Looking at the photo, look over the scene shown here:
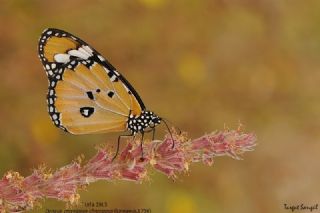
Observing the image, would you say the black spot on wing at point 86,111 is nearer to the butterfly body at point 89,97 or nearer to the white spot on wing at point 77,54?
the butterfly body at point 89,97

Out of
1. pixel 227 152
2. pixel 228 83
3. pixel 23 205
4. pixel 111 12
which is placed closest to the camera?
pixel 23 205

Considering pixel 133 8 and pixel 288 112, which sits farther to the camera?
pixel 288 112

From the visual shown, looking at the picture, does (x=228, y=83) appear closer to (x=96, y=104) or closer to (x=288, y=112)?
(x=288, y=112)

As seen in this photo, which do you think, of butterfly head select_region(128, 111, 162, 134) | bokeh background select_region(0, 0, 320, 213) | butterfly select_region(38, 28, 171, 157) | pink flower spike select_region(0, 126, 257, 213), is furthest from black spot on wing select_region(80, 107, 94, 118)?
bokeh background select_region(0, 0, 320, 213)

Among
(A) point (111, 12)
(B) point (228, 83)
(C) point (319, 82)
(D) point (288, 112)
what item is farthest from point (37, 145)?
(C) point (319, 82)

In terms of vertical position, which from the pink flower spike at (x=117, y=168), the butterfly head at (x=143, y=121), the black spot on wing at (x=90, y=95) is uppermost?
the black spot on wing at (x=90, y=95)

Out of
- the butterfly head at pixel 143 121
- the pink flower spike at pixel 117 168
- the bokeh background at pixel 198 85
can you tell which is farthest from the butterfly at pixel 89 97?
the bokeh background at pixel 198 85

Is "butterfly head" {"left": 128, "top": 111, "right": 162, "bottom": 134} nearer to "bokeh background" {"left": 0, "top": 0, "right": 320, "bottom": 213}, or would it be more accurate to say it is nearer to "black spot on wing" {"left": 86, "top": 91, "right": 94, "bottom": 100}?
"black spot on wing" {"left": 86, "top": 91, "right": 94, "bottom": 100}

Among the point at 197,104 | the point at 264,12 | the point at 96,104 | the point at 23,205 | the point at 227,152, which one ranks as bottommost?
the point at 23,205
